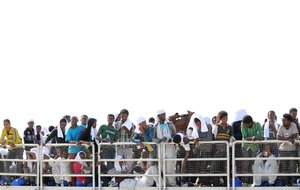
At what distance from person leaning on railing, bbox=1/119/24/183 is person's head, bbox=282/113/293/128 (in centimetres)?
744

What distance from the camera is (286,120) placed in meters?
22.5

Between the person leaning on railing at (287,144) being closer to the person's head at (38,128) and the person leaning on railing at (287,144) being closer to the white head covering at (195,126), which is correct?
the white head covering at (195,126)

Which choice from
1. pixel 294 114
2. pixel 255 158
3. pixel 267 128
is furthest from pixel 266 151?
pixel 294 114

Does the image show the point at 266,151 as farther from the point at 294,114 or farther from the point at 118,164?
the point at 118,164

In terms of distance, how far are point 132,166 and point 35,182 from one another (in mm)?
3098

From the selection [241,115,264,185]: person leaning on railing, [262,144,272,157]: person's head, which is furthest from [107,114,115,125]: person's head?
[262,144,272,157]: person's head

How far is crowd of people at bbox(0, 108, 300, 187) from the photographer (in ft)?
74.7

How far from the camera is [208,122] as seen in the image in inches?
934

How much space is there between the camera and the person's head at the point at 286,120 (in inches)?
884

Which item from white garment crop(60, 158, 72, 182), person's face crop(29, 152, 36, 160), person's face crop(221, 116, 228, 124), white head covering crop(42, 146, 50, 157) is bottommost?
white garment crop(60, 158, 72, 182)

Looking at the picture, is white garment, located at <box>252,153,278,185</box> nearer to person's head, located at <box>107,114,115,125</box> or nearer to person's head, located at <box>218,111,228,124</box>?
person's head, located at <box>218,111,228,124</box>

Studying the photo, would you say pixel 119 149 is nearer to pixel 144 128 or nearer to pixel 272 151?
pixel 144 128

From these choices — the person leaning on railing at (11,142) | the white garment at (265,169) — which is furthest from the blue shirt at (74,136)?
the white garment at (265,169)

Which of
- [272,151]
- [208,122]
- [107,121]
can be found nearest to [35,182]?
[107,121]
